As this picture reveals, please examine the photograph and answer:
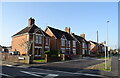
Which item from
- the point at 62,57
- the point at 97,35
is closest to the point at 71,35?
the point at 97,35

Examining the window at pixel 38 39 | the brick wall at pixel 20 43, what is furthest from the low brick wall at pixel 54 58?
the brick wall at pixel 20 43

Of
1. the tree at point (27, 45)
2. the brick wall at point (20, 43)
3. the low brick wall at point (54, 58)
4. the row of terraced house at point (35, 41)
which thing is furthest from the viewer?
the brick wall at point (20, 43)

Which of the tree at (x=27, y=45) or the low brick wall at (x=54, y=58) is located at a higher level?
the tree at (x=27, y=45)

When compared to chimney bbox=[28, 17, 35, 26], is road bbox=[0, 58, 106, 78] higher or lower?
lower

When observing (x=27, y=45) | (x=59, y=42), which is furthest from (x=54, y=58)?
(x=59, y=42)

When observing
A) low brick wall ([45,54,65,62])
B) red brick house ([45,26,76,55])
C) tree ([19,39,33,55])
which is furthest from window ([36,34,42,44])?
low brick wall ([45,54,65,62])

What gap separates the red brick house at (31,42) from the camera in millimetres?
25750

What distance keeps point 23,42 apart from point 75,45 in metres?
21.7

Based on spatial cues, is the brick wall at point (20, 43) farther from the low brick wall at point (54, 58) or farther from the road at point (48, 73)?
the road at point (48, 73)

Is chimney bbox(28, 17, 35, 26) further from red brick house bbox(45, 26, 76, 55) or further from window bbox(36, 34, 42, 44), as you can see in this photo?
red brick house bbox(45, 26, 76, 55)

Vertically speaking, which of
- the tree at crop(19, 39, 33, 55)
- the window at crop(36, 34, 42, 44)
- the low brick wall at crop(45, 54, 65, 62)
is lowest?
the low brick wall at crop(45, 54, 65, 62)

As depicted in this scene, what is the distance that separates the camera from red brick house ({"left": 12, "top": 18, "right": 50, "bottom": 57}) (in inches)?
1014

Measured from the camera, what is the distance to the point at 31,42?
2555cm

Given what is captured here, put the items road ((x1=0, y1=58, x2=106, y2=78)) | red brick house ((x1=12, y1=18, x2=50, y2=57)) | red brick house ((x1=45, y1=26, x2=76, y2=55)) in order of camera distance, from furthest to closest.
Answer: red brick house ((x1=45, y1=26, x2=76, y2=55)) → red brick house ((x1=12, y1=18, x2=50, y2=57)) → road ((x1=0, y1=58, x2=106, y2=78))
